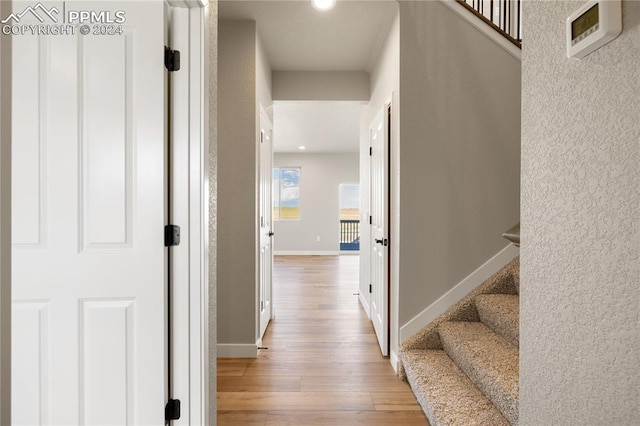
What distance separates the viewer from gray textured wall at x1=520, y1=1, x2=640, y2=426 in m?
0.84

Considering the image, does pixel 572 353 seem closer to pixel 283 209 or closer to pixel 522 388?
pixel 522 388

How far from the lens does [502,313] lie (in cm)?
242

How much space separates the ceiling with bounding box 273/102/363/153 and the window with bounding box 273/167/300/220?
67cm

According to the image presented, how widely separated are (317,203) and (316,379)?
775 centimetres

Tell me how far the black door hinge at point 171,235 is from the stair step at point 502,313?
1836mm

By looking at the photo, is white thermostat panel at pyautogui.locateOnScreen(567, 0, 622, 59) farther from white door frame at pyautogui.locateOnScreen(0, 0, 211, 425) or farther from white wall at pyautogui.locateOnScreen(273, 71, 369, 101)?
white wall at pyautogui.locateOnScreen(273, 71, 369, 101)

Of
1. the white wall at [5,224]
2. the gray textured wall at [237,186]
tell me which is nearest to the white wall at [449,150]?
the gray textured wall at [237,186]

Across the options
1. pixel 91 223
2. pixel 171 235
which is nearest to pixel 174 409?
pixel 171 235

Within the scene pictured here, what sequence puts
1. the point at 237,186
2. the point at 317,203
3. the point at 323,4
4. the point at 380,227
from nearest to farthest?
the point at 323,4 < the point at 237,186 < the point at 380,227 < the point at 317,203

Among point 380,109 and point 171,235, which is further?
point 380,109

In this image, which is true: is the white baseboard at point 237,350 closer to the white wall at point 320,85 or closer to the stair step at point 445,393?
the stair step at point 445,393

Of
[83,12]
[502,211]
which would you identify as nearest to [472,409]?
[502,211]

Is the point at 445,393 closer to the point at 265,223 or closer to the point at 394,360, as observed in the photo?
the point at 394,360

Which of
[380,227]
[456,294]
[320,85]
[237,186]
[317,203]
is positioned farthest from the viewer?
[317,203]
